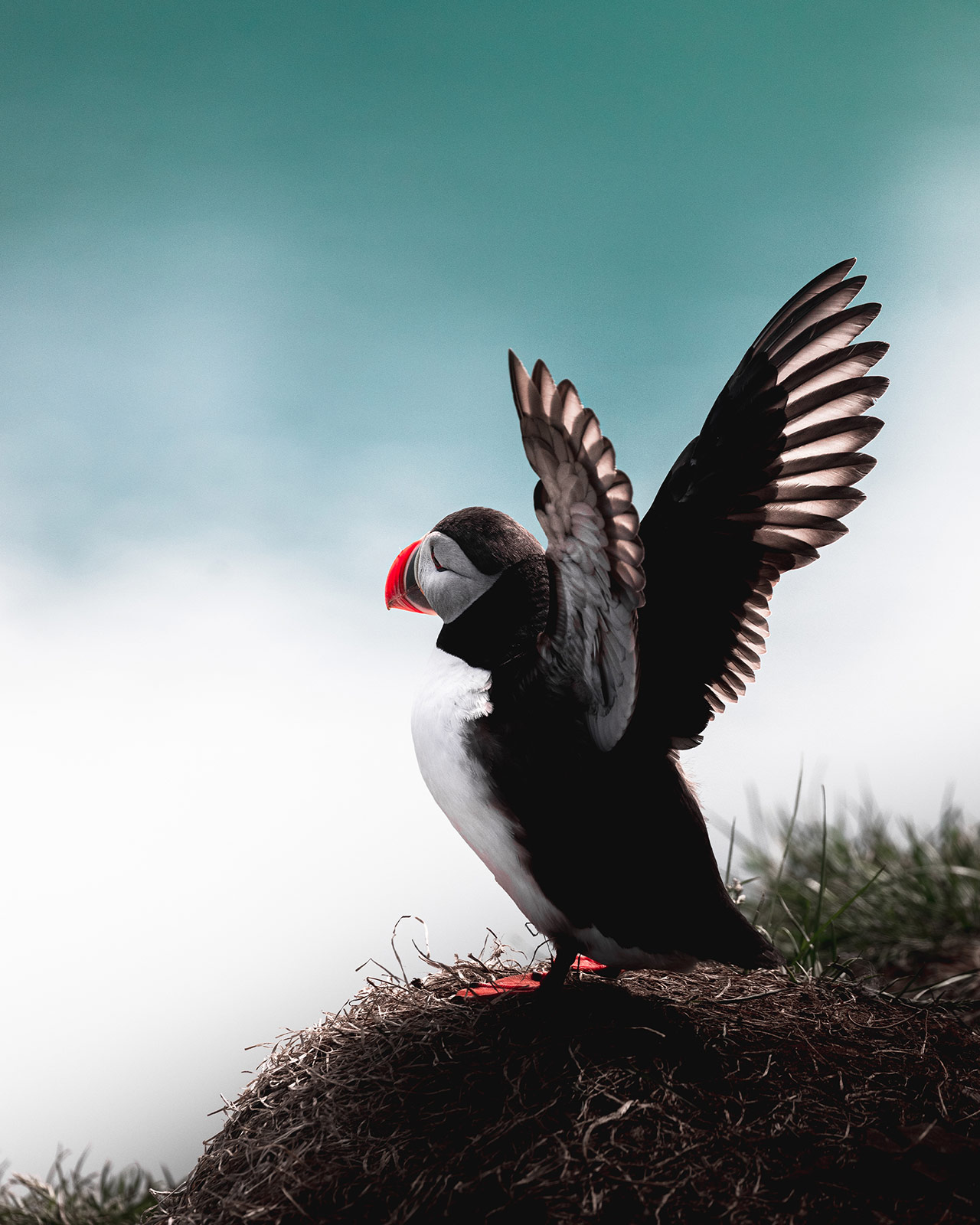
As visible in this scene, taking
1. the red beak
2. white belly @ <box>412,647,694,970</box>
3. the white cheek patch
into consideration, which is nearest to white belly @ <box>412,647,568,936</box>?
white belly @ <box>412,647,694,970</box>

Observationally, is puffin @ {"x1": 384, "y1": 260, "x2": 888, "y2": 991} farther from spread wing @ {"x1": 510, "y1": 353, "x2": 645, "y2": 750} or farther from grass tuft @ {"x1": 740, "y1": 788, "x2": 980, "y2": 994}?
grass tuft @ {"x1": 740, "y1": 788, "x2": 980, "y2": 994}

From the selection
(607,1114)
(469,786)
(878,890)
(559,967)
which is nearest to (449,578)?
(469,786)

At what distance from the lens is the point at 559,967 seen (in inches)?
111

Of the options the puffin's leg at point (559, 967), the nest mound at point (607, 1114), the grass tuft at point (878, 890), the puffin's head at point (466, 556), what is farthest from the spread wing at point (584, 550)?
the grass tuft at point (878, 890)

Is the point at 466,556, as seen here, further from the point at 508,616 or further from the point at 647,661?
the point at 647,661

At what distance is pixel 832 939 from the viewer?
4.44 m

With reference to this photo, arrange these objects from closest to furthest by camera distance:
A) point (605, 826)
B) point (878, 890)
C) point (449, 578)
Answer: point (605, 826) < point (449, 578) < point (878, 890)

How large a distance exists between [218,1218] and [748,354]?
2.80m

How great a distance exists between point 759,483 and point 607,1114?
5.75ft

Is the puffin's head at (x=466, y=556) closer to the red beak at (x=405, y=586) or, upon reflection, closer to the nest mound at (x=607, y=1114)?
the red beak at (x=405, y=586)

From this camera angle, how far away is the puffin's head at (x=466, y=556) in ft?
9.70

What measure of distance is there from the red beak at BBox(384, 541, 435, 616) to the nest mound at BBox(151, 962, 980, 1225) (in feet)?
4.15

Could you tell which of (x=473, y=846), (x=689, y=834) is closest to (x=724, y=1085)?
(x=689, y=834)

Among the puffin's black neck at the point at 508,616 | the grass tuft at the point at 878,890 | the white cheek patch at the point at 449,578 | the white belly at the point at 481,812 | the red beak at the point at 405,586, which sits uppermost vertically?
the red beak at the point at 405,586
